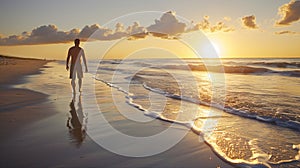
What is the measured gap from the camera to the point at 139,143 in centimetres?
466

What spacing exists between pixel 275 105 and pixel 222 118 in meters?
2.84

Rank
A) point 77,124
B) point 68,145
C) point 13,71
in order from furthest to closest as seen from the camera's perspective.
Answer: point 13,71
point 77,124
point 68,145

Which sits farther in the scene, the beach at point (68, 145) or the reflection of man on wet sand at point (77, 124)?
the reflection of man on wet sand at point (77, 124)

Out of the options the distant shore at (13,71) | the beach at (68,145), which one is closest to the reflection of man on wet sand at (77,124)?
the beach at (68,145)

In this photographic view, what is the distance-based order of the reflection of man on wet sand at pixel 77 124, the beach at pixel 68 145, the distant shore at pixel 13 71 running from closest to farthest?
the beach at pixel 68 145
the reflection of man on wet sand at pixel 77 124
the distant shore at pixel 13 71

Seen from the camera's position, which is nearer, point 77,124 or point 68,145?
point 68,145

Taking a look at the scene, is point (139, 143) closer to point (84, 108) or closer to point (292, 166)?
point (292, 166)

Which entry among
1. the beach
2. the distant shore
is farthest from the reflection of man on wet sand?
the distant shore

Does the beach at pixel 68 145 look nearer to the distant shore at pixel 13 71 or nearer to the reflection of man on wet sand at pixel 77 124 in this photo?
the reflection of man on wet sand at pixel 77 124

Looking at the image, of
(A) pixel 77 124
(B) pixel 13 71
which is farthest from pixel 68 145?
(B) pixel 13 71

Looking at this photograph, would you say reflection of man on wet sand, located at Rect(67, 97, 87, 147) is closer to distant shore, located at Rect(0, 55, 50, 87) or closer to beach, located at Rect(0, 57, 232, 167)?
beach, located at Rect(0, 57, 232, 167)

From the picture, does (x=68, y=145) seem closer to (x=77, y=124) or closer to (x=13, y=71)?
(x=77, y=124)

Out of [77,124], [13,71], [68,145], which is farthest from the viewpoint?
[13,71]

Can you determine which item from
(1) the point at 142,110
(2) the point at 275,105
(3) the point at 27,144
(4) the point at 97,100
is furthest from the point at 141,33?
(3) the point at 27,144
